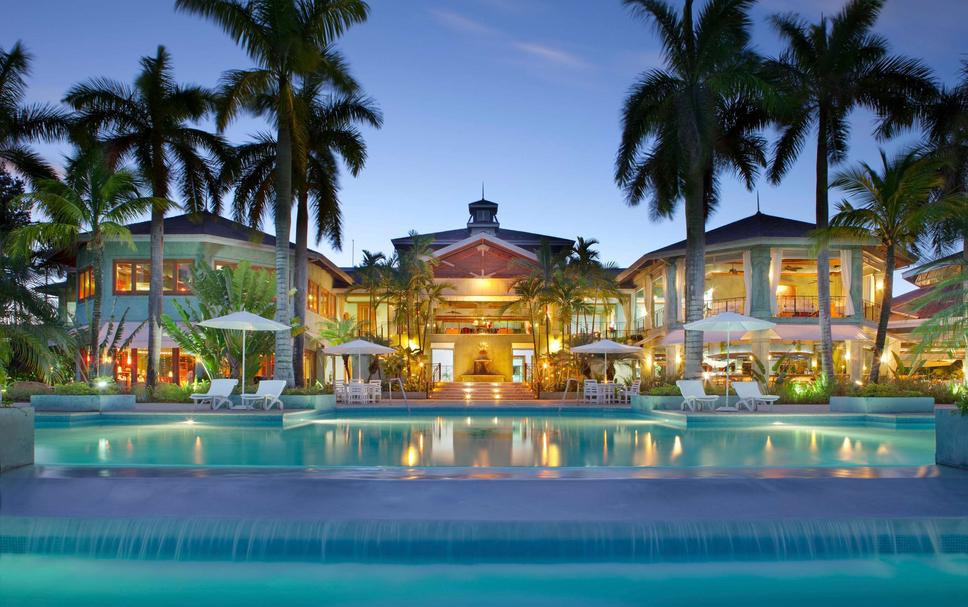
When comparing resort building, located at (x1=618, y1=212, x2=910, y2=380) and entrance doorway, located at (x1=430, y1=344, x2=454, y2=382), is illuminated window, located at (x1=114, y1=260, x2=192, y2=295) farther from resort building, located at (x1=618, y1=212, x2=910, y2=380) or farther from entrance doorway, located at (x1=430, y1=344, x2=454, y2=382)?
resort building, located at (x1=618, y1=212, x2=910, y2=380)

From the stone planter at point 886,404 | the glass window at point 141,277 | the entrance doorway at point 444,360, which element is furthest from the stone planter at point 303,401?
the entrance doorway at point 444,360

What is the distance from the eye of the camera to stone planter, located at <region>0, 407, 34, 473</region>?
25.6 ft

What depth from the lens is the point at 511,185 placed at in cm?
5953

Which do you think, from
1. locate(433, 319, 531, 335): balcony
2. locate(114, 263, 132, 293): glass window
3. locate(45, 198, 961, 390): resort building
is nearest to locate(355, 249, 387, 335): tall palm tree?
locate(45, 198, 961, 390): resort building

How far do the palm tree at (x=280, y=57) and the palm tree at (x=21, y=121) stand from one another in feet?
21.1

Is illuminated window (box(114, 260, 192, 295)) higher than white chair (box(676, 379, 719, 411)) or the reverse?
higher

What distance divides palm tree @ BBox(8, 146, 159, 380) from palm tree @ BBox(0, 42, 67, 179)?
2305mm

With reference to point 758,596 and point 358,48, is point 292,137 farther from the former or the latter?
point 758,596

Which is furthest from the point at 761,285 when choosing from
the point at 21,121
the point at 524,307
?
the point at 21,121

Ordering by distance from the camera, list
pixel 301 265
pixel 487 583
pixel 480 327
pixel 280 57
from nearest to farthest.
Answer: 1. pixel 487 583
2. pixel 280 57
3. pixel 301 265
4. pixel 480 327

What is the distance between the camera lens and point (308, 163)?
24094 mm

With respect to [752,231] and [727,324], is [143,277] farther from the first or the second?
[752,231]

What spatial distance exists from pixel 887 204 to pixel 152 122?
20708 mm

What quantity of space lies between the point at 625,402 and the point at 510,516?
761 inches
